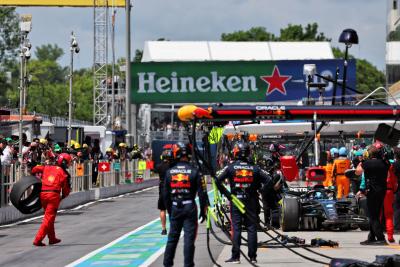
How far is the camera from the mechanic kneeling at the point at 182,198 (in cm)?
1485

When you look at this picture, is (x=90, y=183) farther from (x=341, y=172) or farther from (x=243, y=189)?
(x=243, y=189)

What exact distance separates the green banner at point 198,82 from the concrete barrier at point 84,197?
16.2 feet

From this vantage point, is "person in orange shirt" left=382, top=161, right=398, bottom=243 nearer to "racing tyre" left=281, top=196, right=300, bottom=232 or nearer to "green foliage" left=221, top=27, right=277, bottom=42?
"racing tyre" left=281, top=196, right=300, bottom=232

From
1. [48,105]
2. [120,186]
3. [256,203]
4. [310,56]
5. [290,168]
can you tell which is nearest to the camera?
[256,203]

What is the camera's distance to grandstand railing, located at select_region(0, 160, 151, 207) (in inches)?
1081

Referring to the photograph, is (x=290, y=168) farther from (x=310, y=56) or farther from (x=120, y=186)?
(x=310, y=56)

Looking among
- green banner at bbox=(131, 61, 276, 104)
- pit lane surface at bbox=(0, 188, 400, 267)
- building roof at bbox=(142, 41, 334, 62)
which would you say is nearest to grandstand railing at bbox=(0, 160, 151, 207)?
pit lane surface at bbox=(0, 188, 400, 267)

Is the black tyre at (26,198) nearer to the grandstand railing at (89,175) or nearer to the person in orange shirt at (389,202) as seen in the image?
the grandstand railing at (89,175)

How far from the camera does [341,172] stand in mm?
32031

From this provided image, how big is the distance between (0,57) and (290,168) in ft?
332

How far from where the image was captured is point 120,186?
47.1 meters

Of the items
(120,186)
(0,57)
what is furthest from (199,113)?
(0,57)

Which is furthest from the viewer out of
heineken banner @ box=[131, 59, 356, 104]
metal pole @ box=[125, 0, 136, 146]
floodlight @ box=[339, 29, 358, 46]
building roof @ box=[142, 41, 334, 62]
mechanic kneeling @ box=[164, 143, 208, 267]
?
building roof @ box=[142, 41, 334, 62]

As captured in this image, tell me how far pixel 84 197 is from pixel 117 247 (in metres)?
18.1
